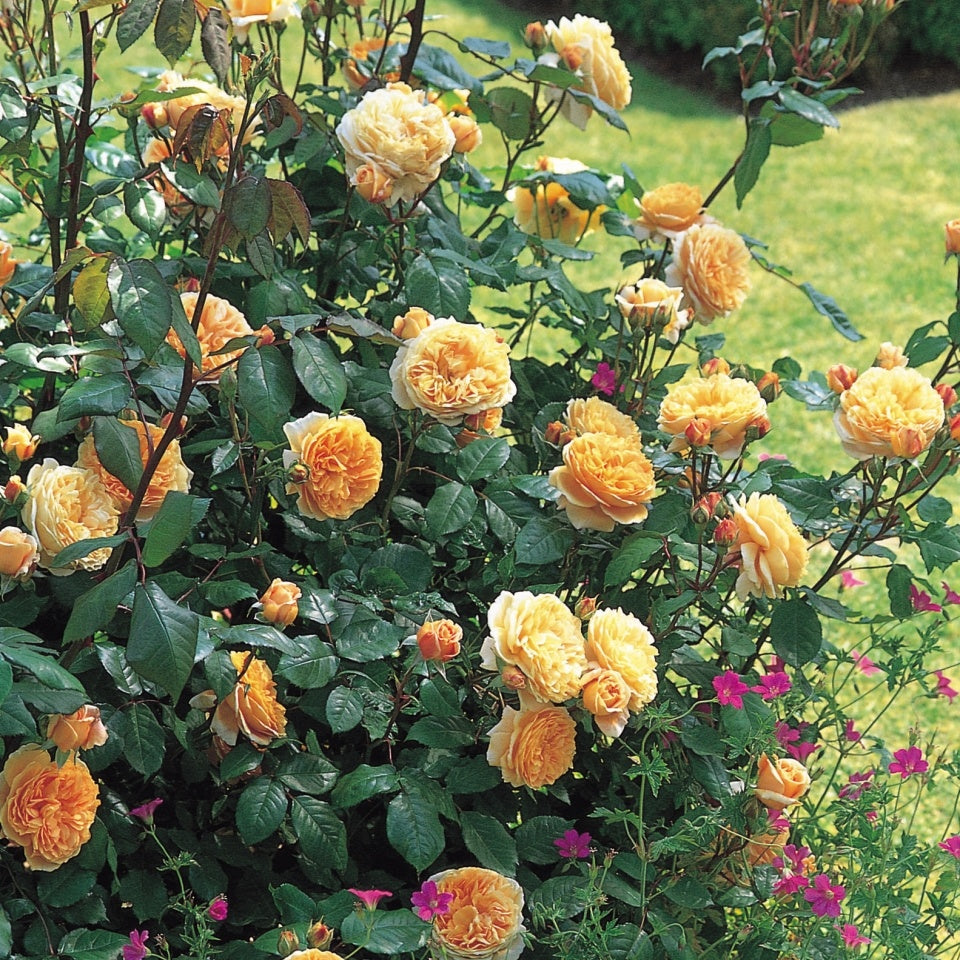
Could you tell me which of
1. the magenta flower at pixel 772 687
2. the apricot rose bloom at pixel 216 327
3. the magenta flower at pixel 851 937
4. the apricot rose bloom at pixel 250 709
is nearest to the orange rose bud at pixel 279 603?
the apricot rose bloom at pixel 250 709

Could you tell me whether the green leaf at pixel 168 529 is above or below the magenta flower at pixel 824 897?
above

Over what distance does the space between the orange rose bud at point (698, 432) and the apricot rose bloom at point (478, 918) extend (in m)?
0.49

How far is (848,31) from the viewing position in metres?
1.73

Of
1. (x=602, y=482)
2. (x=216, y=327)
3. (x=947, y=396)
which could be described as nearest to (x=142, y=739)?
(x=216, y=327)

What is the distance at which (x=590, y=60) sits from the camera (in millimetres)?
1768

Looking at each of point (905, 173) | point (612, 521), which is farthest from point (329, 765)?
point (905, 173)

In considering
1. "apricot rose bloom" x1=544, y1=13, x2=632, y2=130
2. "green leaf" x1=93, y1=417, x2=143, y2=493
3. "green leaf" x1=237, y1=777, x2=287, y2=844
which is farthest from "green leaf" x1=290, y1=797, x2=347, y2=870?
"apricot rose bloom" x1=544, y1=13, x2=632, y2=130

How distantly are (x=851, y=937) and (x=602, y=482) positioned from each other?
545 mm

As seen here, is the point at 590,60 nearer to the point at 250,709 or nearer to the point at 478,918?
the point at 250,709

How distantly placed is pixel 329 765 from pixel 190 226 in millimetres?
775

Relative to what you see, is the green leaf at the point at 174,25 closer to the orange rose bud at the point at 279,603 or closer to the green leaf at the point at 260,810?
the orange rose bud at the point at 279,603

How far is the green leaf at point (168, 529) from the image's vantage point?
3.56 feet

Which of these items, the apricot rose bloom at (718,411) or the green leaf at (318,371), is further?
the apricot rose bloom at (718,411)

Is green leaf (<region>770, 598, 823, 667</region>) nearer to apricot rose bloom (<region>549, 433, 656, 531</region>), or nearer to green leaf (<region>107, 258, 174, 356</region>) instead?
apricot rose bloom (<region>549, 433, 656, 531</region>)
